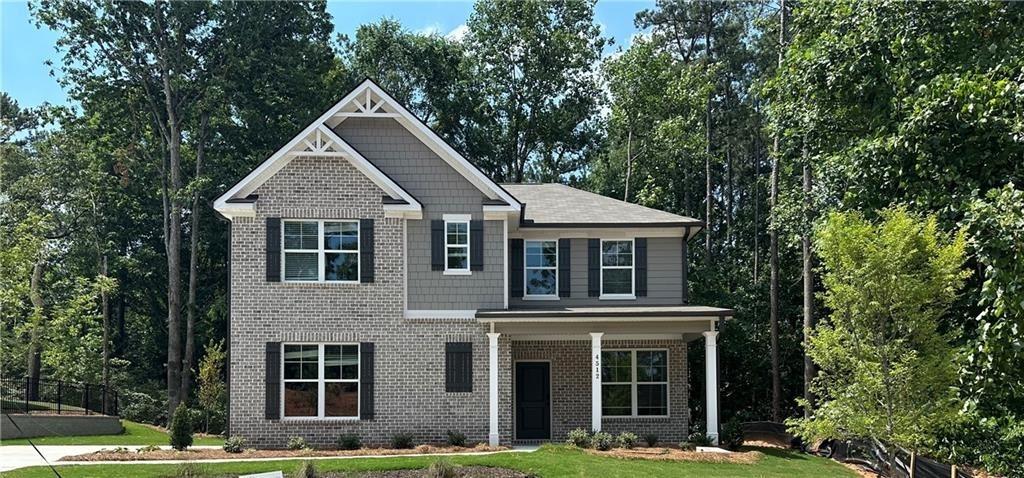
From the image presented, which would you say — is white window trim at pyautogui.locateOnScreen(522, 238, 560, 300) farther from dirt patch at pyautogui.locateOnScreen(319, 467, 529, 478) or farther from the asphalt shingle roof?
dirt patch at pyautogui.locateOnScreen(319, 467, 529, 478)

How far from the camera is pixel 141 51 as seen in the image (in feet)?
112

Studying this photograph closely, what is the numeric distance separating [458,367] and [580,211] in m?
5.71

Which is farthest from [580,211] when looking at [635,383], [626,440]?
[626,440]

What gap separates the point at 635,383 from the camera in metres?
23.9

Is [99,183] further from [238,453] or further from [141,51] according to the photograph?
[238,453]

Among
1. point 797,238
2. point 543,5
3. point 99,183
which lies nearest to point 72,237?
point 99,183

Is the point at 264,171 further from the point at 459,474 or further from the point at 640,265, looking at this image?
the point at 640,265

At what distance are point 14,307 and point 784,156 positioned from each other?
74.3 ft

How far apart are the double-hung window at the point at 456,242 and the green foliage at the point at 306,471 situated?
681 cm

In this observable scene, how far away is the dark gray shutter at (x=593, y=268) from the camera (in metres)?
24.0

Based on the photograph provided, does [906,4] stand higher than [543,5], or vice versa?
[543,5]

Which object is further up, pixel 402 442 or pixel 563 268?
pixel 563 268

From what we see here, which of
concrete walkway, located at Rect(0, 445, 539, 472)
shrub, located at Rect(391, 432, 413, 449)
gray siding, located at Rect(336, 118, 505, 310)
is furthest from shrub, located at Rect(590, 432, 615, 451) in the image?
shrub, located at Rect(391, 432, 413, 449)

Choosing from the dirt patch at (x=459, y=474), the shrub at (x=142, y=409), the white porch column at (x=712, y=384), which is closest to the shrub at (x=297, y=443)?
the dirt patch at (x=459, y=474)
